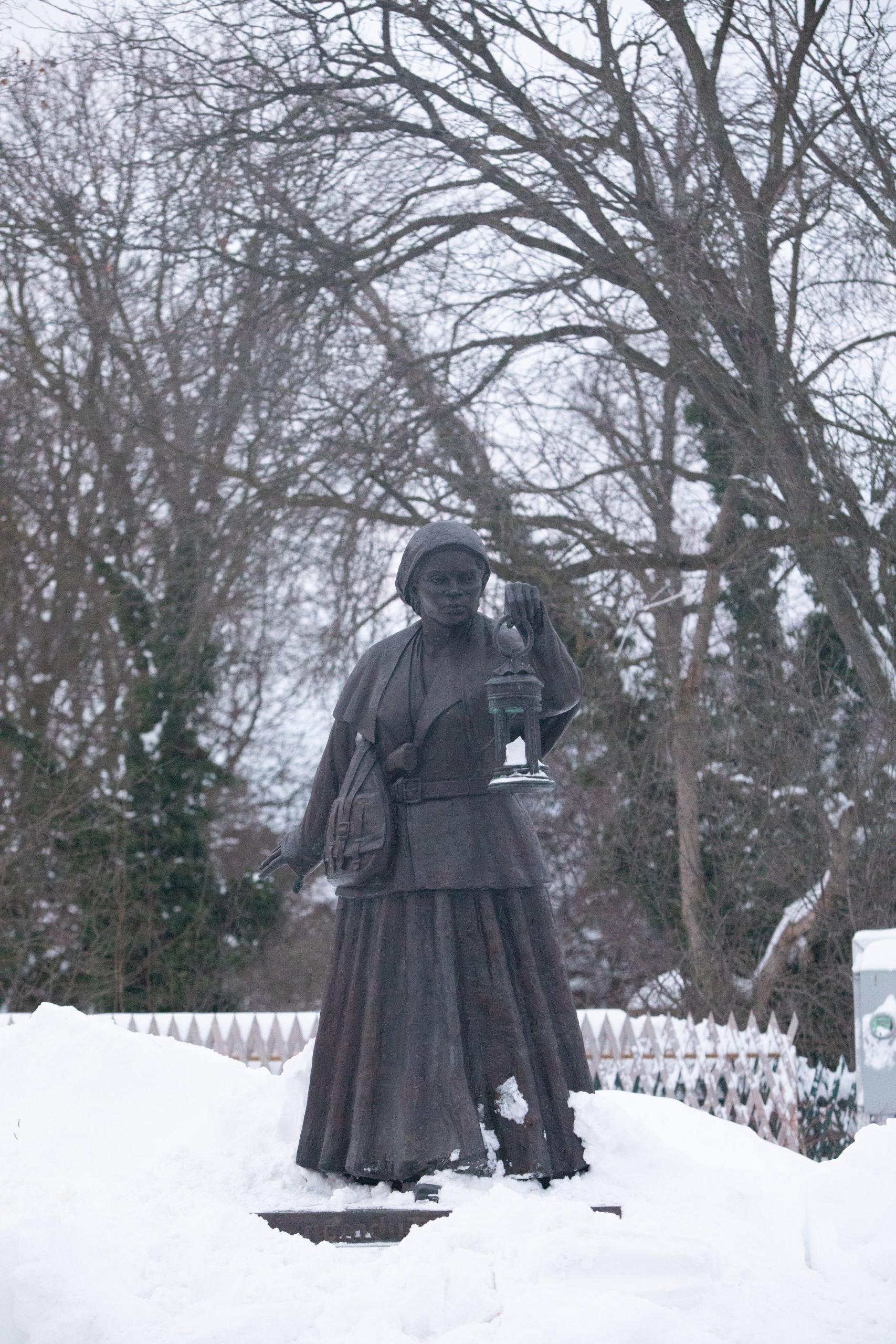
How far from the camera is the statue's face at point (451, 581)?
16.7ft

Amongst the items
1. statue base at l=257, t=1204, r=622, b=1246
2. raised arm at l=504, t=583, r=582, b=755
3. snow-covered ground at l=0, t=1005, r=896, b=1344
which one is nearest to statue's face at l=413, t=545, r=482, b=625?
raised arm at l=504, t=583, r=582, b=755

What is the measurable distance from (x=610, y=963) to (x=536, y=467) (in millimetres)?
4815

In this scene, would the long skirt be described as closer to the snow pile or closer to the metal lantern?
the snow pile

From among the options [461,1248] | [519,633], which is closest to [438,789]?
[519,633]

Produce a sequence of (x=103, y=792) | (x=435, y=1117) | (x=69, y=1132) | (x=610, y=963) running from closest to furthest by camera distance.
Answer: (x=435, y=1117) → (x=69, y=1132) → (x=610, y=963) → (x=103, y=792)

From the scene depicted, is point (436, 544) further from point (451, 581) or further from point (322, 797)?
point (322, 797)

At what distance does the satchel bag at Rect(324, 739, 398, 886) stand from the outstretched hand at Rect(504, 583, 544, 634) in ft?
2.28

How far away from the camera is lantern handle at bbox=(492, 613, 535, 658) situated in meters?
4.83

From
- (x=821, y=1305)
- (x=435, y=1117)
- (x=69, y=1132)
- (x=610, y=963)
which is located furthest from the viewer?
(x=610, y=963)

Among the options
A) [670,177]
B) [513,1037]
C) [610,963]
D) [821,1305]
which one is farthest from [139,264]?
[821,1305]

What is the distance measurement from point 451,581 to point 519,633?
34 centimetres

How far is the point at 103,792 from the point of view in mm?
15930

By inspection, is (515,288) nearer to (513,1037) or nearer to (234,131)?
(234,131)

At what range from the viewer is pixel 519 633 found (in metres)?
4.91
